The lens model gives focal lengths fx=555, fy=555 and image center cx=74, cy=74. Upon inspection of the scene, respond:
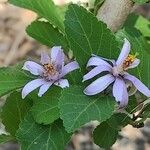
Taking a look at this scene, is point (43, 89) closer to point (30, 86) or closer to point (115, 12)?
point (30, 86)

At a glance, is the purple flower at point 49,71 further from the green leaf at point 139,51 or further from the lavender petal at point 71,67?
the green leaf at point 139,51

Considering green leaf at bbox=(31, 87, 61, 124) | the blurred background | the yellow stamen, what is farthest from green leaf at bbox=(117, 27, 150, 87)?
the blurred background

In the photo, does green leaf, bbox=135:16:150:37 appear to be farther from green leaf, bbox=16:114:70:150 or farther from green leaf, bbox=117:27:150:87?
green leaf, bbox=16:114:70:150

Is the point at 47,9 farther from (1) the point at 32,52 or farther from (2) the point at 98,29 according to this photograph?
(1) the point at 32,52

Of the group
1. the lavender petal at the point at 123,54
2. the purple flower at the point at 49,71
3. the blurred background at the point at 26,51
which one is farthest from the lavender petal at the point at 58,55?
the blurred background at the point at 26,51

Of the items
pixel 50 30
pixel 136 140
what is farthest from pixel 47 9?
pixel 136 140

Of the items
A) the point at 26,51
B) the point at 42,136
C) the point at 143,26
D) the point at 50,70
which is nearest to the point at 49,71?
the point at 50,70
